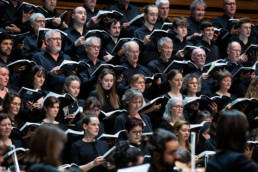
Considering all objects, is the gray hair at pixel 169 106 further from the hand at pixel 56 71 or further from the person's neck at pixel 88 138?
the hand at pixel 56 71

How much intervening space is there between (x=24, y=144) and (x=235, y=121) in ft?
8.19

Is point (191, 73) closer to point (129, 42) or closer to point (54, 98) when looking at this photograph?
point (129, 42)

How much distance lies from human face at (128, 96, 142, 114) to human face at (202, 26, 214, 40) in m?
1.94

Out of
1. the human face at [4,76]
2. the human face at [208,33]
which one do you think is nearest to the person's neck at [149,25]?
the human face at [208,33]

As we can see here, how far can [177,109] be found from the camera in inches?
206

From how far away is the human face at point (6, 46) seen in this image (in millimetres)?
5344

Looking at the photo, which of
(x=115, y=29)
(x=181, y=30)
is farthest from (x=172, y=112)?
(x=181, y=30)

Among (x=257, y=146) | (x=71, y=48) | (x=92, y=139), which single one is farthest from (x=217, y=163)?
(x=71, y=48)

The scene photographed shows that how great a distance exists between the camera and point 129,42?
5.77m

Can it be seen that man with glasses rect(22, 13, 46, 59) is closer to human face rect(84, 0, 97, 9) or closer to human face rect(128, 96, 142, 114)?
human face rect(84, 0, 97, 9)

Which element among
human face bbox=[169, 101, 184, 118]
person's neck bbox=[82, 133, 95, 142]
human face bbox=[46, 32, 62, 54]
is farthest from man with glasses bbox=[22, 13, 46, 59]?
human face bbox=[169, 101, 184, 118]

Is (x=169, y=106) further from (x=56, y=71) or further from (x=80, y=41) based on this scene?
(x=80, y=41)

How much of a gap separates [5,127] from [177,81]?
6.44ft

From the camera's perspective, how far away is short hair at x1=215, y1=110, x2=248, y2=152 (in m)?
2.51
